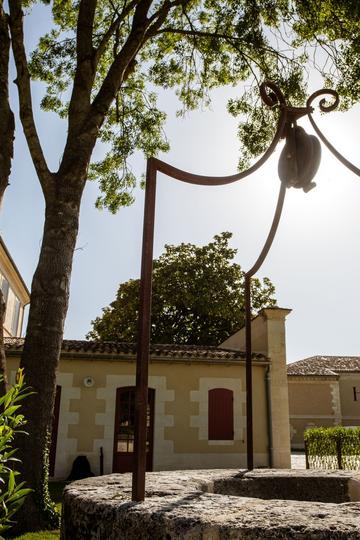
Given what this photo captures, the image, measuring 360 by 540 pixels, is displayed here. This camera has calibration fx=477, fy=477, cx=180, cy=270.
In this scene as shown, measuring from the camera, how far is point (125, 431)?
42.3 feet

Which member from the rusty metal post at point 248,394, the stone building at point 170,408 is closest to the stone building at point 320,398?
the stone building at point 170,408

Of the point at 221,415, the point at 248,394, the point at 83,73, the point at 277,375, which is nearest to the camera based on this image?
the point at 248,394

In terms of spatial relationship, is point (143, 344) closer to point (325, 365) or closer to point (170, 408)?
point (170, 408)

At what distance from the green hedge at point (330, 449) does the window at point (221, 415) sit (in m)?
2.78

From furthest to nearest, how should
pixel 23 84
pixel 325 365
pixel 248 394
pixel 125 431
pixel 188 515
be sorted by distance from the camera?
pixel 325 365 < pixel 125 431 < pixel 23 84 < pixel 248 394 < pixel 188 515

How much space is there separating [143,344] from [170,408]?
11.7 metres

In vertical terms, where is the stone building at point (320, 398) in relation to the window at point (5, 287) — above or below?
below

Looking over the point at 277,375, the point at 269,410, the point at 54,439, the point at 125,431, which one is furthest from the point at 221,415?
the point at 54,439

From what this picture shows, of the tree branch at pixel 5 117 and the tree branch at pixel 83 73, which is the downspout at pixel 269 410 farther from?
the tree branch at pixel 5 117

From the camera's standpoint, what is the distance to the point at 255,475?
10.4 ft

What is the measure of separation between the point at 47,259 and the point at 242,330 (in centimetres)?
1068

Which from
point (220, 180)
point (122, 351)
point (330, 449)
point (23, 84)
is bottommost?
point (330, 449)

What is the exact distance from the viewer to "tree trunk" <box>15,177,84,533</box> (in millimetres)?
5898

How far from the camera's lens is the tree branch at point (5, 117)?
6676 mm
